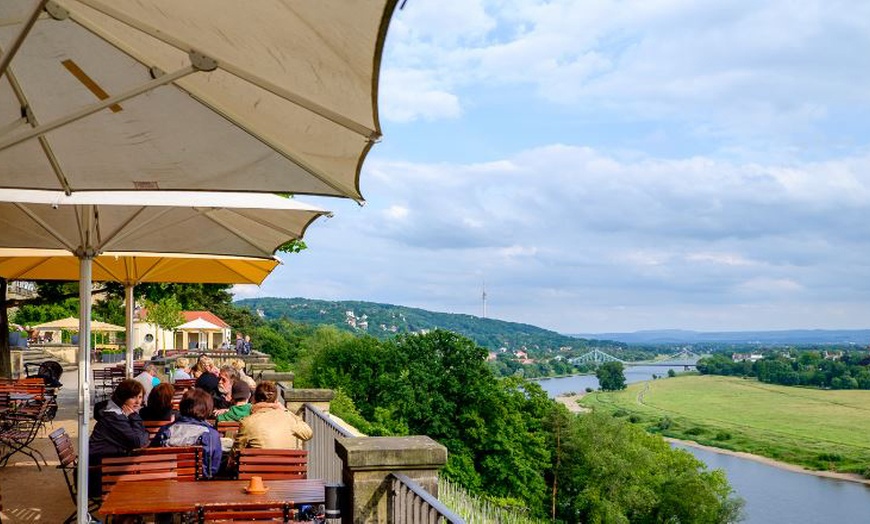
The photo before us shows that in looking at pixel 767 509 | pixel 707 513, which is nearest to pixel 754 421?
pixel 767 509

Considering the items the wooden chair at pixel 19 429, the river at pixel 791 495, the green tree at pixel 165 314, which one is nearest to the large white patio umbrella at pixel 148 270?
the wooden chair at pixel 19 429

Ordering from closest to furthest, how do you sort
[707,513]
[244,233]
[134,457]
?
[134,457]
[244,233]
[707,513]

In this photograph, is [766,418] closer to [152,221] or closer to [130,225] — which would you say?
[152,221]

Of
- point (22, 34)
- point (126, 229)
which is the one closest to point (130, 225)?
point (126, 229)

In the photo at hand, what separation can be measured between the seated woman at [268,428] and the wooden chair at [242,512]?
177cm

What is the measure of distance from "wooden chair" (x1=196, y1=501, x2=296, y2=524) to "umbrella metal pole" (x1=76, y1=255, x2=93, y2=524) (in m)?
1.41

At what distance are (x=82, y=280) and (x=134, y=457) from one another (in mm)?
1341

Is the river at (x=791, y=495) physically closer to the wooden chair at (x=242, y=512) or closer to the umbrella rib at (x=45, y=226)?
the umbrella rib at (x=45, y=226)

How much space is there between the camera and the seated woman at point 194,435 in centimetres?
626

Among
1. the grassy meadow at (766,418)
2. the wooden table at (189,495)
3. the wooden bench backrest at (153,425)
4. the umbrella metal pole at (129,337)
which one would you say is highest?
the umbrella metal pole at (129,337)

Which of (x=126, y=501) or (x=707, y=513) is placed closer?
(x=126, y=501)

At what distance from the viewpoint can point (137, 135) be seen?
4672 mm

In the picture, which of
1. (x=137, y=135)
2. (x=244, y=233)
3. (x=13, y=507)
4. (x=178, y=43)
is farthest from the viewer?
(x=244, y=233)

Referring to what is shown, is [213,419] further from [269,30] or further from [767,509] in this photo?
[767,509]
